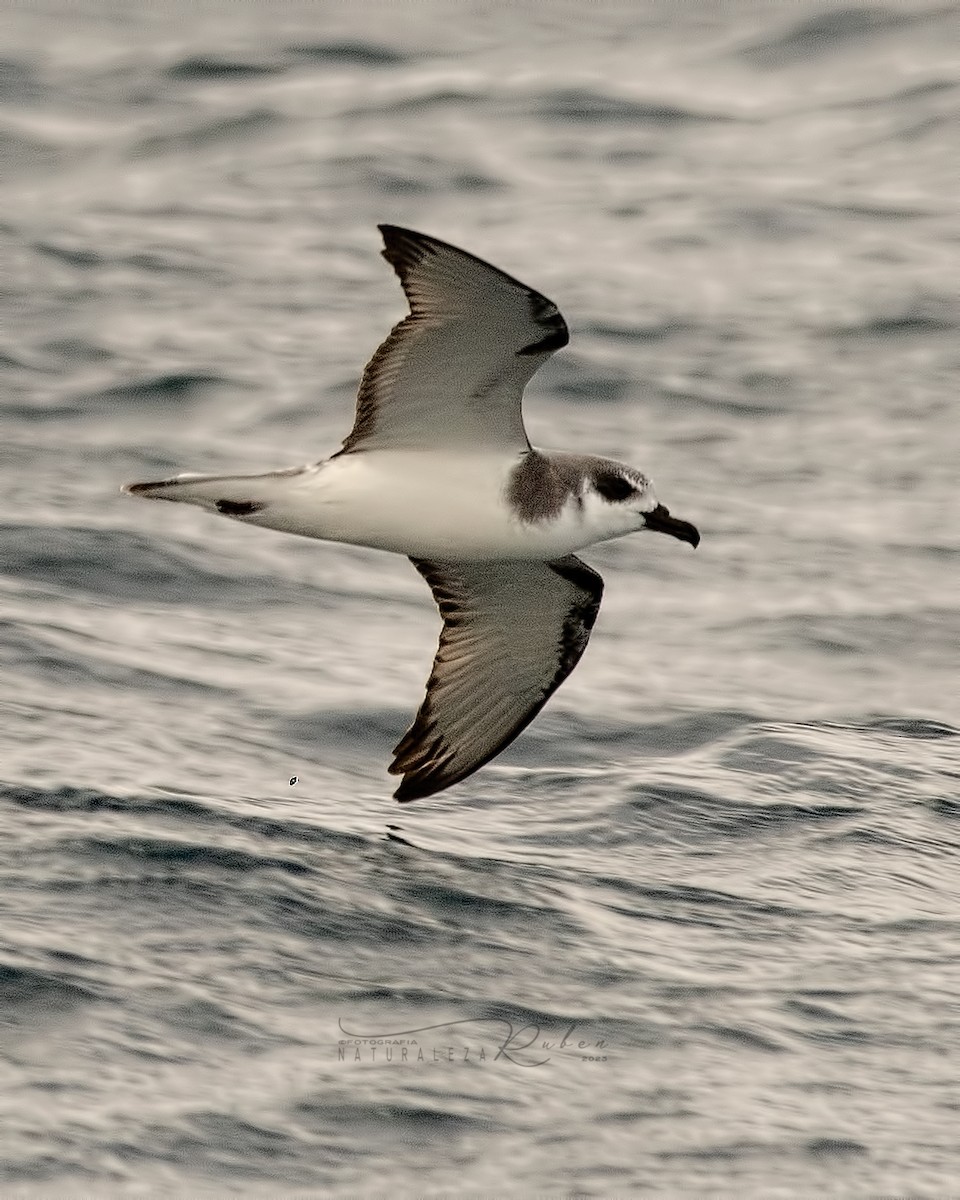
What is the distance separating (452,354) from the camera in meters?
8.85

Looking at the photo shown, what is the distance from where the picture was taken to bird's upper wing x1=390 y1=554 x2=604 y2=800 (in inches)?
398

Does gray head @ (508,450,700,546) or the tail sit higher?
gray head @ (508,450,700,546)

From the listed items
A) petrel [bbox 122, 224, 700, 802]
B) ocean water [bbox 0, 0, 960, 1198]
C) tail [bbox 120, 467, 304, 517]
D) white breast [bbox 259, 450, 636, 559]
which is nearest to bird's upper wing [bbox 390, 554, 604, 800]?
petrel [bbox 122, 224, 700, 802]

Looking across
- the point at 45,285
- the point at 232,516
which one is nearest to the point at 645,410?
the point at 45,285

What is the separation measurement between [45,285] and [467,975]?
10.5 m
